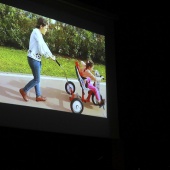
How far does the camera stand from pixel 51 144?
7.80ft

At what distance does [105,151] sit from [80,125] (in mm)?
438

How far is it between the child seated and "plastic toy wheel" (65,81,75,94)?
0.14 m

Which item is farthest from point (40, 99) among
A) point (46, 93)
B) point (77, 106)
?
point (77, 106)

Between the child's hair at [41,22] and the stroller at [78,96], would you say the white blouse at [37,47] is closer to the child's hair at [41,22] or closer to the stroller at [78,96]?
the child's hair at [41,22]

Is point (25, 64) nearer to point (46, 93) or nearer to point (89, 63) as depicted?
point (46, 93)

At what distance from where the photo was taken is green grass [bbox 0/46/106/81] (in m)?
2.09

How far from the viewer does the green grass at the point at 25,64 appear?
6.85ft

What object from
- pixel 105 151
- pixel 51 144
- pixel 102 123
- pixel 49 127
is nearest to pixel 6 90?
pixel 49 127

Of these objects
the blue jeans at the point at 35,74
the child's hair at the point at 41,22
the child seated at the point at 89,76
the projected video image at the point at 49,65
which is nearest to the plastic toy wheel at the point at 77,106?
the projected video image at the point at 49,65

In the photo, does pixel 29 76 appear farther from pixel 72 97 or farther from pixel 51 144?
pixel 51 144

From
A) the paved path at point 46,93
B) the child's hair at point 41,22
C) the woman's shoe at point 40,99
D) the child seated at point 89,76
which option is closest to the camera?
the paved path at point 46,93

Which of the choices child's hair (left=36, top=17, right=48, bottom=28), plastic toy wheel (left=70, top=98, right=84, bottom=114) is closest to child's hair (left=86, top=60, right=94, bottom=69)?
plastic toy wheel (left=70, top=98, right=84, bottom=114)

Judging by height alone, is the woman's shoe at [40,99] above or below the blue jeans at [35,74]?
below

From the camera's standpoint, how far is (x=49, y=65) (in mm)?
2297
